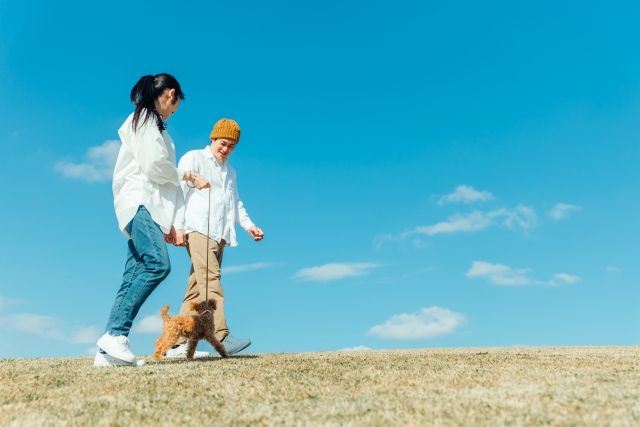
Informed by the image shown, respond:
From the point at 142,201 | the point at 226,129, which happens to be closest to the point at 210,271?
the point at 142,201

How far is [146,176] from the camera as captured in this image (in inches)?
200

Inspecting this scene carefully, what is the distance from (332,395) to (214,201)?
3.73m

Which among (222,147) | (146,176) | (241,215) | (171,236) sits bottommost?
(171,236)

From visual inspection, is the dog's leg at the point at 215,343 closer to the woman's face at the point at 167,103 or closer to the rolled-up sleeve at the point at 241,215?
the rolled-up sleeve at the point at 241,215

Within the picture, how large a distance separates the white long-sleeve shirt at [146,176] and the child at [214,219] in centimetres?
101

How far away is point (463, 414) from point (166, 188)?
11.5 feet

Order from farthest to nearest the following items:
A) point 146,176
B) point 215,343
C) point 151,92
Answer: point 215,343 → point 151,92 → point 146,176

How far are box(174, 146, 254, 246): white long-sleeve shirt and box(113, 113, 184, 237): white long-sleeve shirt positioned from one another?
1.16 metres

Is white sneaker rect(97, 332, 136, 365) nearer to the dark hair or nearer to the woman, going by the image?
the woman

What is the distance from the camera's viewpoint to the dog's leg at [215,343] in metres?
5.83

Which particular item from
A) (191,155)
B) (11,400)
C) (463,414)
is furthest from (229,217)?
(463,414)

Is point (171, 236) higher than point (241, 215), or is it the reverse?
point (241, 215)

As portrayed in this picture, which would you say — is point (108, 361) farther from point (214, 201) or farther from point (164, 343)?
point (214, 201)

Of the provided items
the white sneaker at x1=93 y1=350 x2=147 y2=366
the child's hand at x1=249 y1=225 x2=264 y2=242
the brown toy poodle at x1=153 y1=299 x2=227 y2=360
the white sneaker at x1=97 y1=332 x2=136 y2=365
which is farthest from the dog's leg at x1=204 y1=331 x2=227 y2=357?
the child's hand at x1=249 y1=225 x2=264 y2=242
